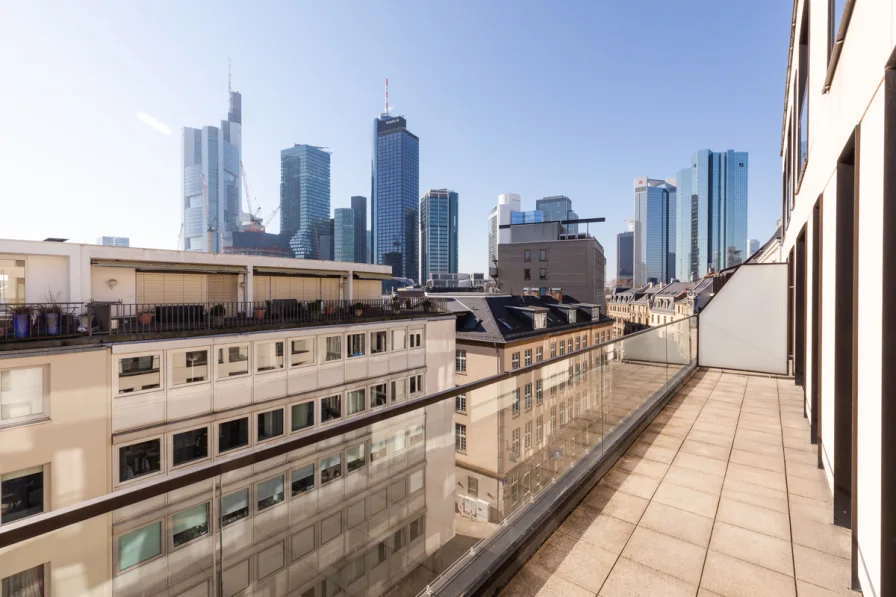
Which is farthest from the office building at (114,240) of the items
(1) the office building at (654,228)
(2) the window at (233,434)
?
(1) the office building at (654,228)

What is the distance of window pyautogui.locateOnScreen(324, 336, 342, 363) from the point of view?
2012 centimetres

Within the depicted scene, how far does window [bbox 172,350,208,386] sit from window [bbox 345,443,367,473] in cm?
1651

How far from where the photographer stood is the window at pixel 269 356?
17.5m

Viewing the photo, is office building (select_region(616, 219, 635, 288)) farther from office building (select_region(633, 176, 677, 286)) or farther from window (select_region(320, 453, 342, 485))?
window (select_region(320, 453, 342, 485))

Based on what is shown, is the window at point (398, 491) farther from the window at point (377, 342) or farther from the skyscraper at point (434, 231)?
the skyscraper at point (434, 231)

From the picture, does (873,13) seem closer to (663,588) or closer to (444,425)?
(444,425)

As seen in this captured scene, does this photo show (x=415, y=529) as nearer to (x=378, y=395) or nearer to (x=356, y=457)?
(x=356, y=457)

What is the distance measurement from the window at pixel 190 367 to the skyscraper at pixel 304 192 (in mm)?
171686

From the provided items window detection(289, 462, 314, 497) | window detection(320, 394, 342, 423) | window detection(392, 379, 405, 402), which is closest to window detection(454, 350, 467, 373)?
window detection(392, 379, 405, 402)

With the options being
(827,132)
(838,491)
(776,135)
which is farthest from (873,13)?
(776,135)

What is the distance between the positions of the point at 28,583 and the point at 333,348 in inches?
790

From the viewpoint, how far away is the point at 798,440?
423cm

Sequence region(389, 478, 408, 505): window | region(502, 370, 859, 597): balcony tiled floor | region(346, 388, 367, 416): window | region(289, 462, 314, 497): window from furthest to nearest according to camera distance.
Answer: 1. region(346, 388, 367, 416): window
2. region(502, 370, 859, 597): balcony tiled floor
3. region(389, 478, 408, 505): window
4. region(289, 462, 314, 497): window

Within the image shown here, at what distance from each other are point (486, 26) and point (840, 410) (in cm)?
1502
